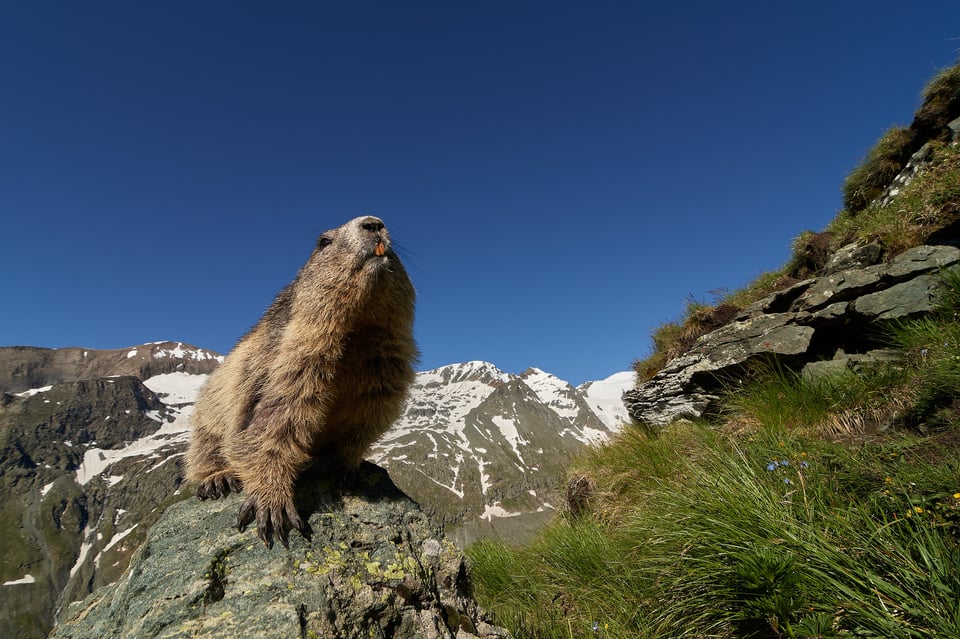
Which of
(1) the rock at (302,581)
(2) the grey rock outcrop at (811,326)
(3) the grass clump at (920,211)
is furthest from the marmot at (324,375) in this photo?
(3) the grass clump at (920,211)

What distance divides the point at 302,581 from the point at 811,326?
28.4 feet

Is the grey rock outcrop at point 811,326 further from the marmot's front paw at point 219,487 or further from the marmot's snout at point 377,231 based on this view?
the marmot's front paw at point 219,487

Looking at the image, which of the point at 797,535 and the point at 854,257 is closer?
the point at 797,535

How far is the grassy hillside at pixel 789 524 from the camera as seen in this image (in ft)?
8.09

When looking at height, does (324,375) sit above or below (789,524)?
above

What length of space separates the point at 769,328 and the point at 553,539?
567cm

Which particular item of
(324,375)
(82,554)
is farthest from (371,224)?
(82,554)

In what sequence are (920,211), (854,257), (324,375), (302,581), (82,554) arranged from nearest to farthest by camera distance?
Result: (302,581)
(324,375)
(920,211)
(854,257)
(82,554)

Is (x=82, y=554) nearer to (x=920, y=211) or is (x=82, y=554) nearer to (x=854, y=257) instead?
(x=854, y=257)

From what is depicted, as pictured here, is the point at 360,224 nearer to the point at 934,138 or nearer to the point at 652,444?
the point at 652,444

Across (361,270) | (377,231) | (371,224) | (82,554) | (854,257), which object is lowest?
(82,554)

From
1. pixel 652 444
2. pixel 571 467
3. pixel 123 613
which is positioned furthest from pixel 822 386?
pixel 123 613

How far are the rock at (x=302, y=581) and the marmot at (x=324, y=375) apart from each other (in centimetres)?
29

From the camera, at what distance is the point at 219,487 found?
4320 millimetres
